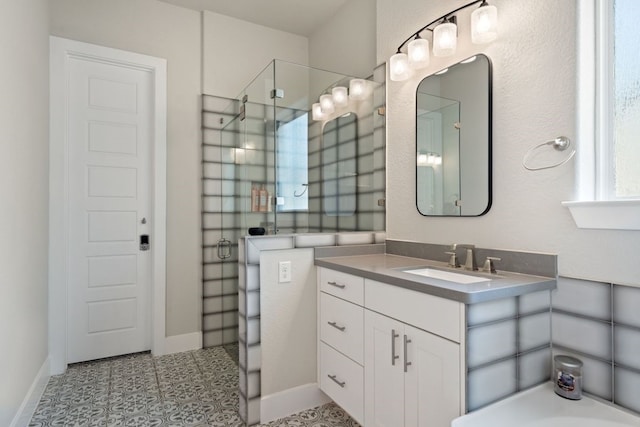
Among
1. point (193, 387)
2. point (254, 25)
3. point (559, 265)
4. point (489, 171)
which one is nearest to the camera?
point (559, 265)

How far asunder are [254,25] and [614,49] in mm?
2797

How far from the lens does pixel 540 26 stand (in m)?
1.52

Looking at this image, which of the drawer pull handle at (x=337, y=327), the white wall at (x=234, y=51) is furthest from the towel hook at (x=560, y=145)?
the white wall at (x=234, y=51)

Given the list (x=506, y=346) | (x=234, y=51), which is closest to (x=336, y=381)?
(x=506, y=346)

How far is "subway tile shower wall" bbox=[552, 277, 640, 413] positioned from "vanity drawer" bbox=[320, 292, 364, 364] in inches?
32.8

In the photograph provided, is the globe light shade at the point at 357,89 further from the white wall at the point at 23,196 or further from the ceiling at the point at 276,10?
the white wall at the point at 23,196

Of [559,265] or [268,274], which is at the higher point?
[559,265]

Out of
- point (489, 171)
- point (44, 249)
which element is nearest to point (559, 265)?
point (489, 171)

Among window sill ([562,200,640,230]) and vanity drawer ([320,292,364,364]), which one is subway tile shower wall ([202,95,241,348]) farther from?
window sill ([562,200,640,230])

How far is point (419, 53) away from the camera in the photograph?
202cm

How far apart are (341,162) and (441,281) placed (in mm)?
1400

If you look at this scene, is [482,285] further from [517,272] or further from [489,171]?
[489,171]

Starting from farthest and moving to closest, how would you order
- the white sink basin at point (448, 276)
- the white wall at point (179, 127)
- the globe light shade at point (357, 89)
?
1. the white wall at point (179, 127)
2. the globe light shade at point (357, 89)
3. the white sink basin at point (448, 276)

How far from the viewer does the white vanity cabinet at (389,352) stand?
1.29 metres
